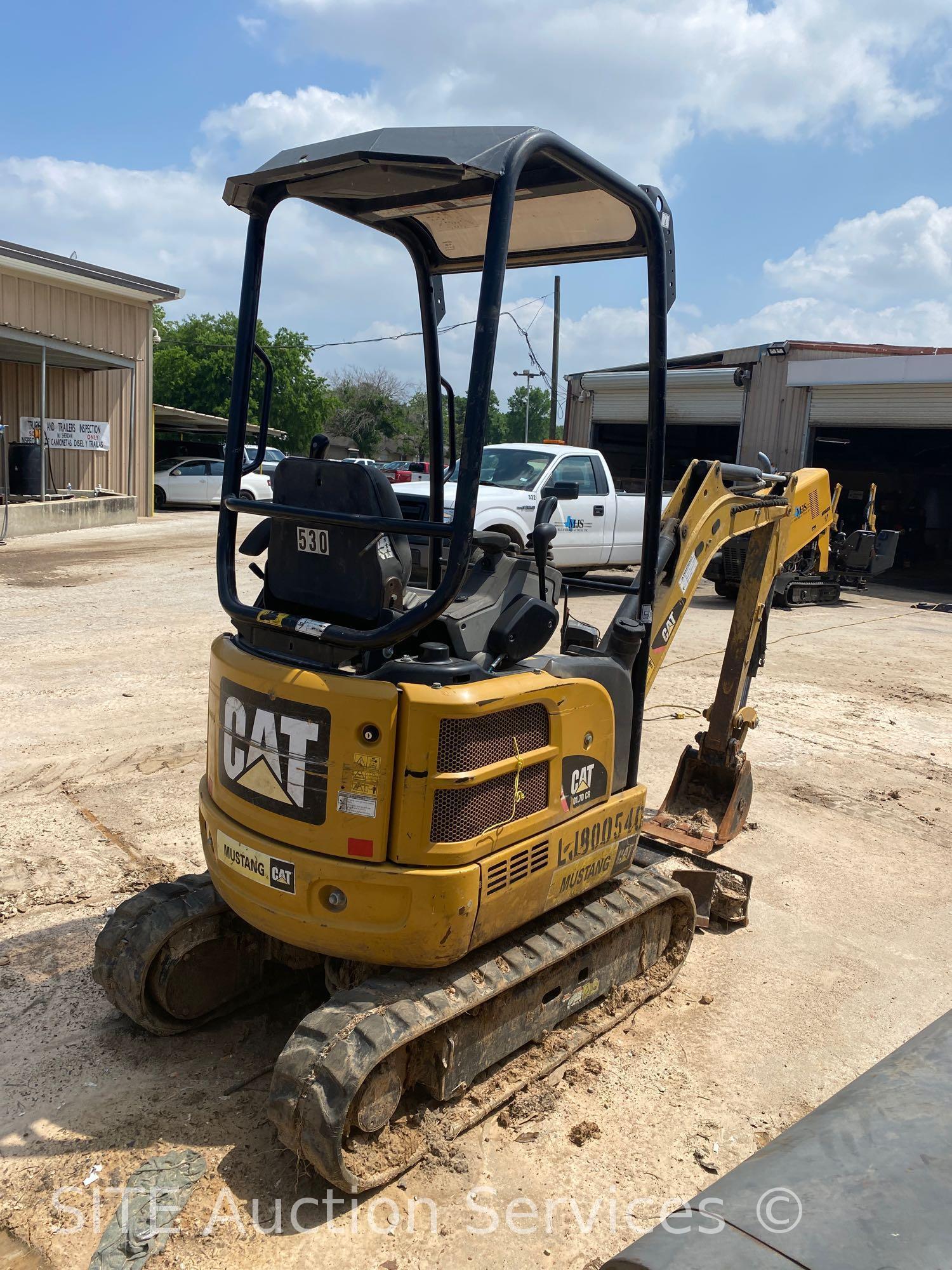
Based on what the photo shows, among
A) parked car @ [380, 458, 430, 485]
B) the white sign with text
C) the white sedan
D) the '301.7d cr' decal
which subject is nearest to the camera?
the '301.7d cr' decal

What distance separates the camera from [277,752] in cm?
313

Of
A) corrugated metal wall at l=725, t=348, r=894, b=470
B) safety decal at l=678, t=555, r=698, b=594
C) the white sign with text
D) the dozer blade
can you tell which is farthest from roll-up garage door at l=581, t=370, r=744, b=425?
safety decal at l=678, t=555, r=698, b=594

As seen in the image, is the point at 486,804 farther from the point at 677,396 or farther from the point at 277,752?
the point at 677,396

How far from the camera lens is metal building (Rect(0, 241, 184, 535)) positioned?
19.1 meters

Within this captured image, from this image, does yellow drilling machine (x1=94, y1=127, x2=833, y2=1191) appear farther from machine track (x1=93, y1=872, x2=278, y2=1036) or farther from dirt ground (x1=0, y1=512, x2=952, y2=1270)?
dirt ground (x1=0, y1=512, x2=952, y2=1270)

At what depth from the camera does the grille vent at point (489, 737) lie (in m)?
2.97

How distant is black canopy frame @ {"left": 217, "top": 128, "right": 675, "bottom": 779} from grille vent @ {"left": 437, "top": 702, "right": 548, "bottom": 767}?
1.09 ft

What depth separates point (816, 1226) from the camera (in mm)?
1722

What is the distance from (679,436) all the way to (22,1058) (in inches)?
1047

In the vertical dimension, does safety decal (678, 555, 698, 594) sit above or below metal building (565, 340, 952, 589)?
below

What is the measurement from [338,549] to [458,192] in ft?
4.61

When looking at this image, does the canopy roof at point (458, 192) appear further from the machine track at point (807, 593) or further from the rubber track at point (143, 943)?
the machine track at point (807, 593)

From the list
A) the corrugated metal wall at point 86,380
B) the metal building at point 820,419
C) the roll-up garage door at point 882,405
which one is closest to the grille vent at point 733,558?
the metal building at point 820,419

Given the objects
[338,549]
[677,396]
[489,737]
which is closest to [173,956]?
[489,737]
